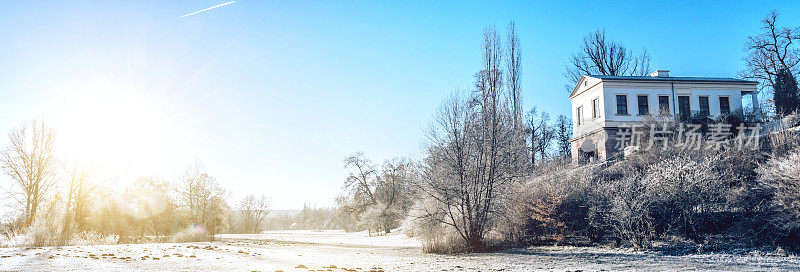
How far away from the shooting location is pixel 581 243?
16.4 m

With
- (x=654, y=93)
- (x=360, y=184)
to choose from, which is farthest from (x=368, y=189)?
(x=654, y=93)

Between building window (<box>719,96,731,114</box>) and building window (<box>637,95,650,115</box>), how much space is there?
14.9 feet

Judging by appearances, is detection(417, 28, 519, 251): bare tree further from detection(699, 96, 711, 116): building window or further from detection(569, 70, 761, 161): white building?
detection(699, 96, 711, 116): building window

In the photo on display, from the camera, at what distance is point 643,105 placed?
99.4ft

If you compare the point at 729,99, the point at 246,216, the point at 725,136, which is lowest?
the point at 246,216

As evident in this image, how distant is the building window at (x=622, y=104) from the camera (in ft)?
99.0

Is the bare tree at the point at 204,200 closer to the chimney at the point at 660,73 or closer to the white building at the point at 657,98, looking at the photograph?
the white building at the point at 657,98

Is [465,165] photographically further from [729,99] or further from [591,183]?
[729,99]

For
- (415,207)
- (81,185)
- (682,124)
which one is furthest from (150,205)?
(682,124)

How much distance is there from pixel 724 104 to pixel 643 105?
17.0 feet

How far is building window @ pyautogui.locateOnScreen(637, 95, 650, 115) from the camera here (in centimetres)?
3017

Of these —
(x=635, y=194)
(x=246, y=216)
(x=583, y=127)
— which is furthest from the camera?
(x=246, y=216)

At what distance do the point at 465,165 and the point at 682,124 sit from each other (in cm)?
1535

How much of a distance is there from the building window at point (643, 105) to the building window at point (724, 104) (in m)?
4.54
